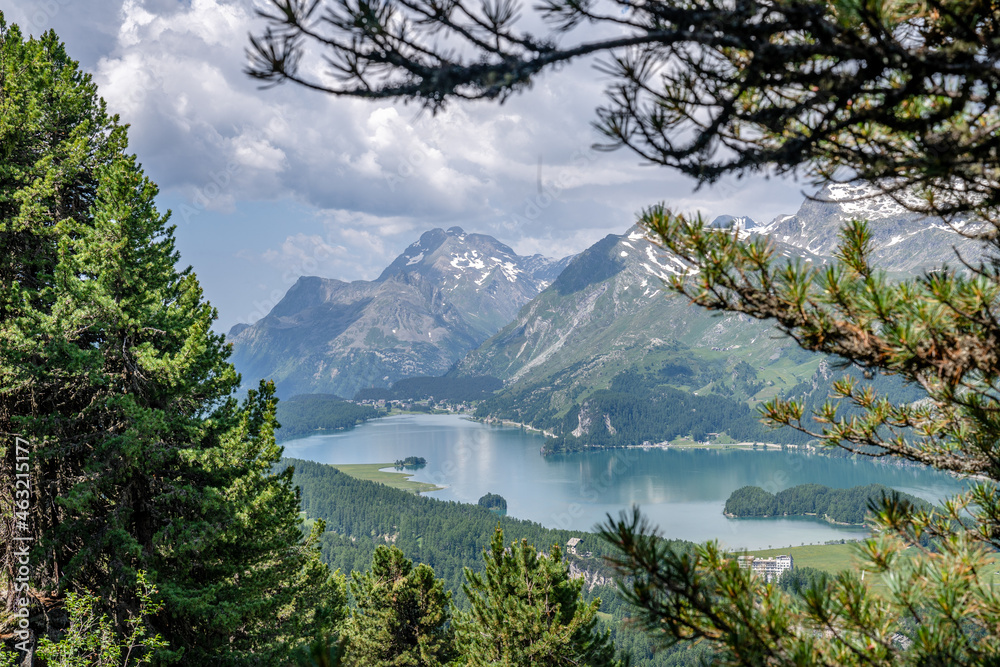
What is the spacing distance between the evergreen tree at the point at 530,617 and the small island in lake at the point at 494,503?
114 meters

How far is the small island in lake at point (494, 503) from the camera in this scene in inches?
5027

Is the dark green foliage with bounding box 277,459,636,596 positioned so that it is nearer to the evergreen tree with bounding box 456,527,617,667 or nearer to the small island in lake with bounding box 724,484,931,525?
the small island in lake with bounding box 724,484,931,525

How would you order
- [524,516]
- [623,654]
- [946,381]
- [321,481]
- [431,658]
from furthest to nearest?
1. [321,481]
2. [524,516]
3. [431,658]
4. [623,654]
5. [946,381]

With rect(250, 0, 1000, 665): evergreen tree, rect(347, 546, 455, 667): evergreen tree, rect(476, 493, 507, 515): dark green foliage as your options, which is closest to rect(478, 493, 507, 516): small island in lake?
rect(476, 493, 507, 515): dark green foliage

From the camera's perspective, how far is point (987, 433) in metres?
4.40

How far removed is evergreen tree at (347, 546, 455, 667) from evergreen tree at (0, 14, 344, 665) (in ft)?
28.0

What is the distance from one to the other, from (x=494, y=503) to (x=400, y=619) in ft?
371

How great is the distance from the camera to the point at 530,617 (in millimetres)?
15219

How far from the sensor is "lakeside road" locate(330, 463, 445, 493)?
15512cm

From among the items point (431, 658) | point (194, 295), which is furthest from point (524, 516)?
point (194, 295)

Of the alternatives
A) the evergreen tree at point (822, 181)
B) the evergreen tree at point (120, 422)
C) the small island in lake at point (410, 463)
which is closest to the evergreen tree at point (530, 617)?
the evergreen tree at point (120, 422)

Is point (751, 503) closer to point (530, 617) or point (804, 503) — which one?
point (804, 503)

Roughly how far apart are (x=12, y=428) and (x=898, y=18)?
12792 mm

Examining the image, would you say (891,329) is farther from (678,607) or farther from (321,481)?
(321,481)
